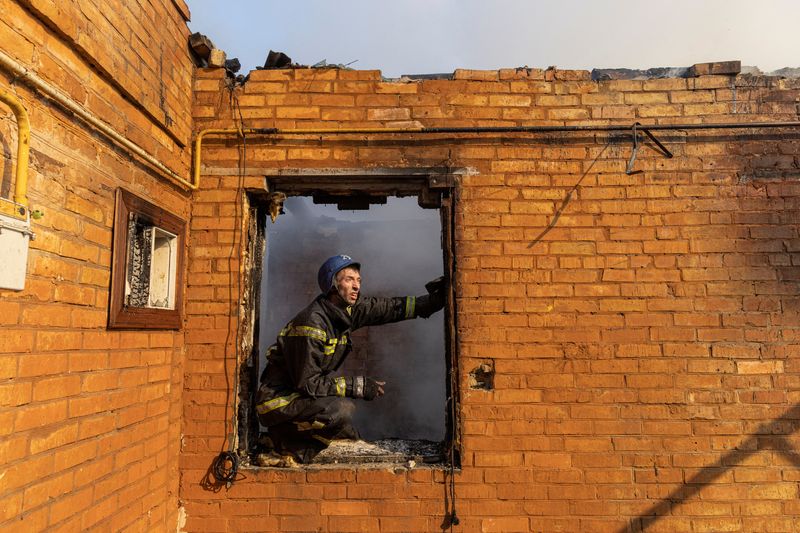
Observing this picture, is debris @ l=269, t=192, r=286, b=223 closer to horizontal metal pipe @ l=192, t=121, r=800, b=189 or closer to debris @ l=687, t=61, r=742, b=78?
horizontal metal pipe @ l=192, t=121, r=800, b=189

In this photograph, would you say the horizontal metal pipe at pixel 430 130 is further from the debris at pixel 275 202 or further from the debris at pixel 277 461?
the debris at pixel 277 461

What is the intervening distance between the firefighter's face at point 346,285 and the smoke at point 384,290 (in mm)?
6229

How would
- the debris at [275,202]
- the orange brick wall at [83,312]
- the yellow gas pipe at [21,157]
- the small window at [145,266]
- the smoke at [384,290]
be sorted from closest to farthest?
the yellow gas pipe at [21,157] < the orange brick wall at [83,312] < the small window at [145,266] < the debris at [275,202] < the smoke at [384,290]

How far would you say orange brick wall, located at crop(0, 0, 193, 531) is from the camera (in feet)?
7.32

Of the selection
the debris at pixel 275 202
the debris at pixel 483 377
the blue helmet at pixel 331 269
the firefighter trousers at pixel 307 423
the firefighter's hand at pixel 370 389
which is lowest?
the firefighter trousers at pixel 307 423

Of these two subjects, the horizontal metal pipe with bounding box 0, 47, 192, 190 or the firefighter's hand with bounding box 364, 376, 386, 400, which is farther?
the firefighter's hand with bounding box 364, 376, 386, 400

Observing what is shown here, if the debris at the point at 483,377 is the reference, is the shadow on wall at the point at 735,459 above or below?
below

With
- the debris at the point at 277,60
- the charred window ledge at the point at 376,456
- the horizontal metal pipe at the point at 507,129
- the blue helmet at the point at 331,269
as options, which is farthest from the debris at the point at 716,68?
the charred window ledge at the point at 376,456

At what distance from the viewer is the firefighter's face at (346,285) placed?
4.21 meters

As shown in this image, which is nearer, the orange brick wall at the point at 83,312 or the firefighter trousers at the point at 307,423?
the orange brick wall at the point at 83,312

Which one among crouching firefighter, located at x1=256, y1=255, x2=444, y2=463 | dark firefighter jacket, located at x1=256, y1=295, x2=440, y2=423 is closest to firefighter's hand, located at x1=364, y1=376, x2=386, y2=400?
crouching firefighter, located at x1=256, y1=255, x2=444, y2=463

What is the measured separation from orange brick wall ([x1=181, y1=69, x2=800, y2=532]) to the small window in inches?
8.5

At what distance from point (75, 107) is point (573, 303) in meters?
3.28

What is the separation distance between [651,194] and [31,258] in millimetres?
3892
